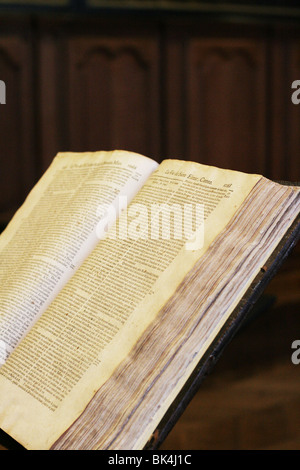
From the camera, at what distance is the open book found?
0.55 m

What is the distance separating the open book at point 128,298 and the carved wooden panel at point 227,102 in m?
2.26

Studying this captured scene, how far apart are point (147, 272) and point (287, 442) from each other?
20 cm

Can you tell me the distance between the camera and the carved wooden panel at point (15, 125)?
8.27 feet

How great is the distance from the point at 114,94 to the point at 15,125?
1.49 ft

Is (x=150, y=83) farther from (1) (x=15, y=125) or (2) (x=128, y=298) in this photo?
(2) (x=128, y=298)

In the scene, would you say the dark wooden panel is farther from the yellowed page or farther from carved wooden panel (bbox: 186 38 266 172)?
the yellowed page

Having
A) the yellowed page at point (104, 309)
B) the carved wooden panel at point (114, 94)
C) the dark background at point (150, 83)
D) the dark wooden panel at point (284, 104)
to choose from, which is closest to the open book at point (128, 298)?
the yellowed page at point (104, 309)

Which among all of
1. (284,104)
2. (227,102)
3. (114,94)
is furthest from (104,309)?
(284,104)

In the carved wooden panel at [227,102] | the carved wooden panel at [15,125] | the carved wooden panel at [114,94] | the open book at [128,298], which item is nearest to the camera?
the open book at [128,298]

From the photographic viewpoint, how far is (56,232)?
2.53ft

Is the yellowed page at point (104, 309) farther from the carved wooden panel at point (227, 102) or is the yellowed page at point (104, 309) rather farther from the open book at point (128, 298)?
the carved wooden panel at point (227, 102)

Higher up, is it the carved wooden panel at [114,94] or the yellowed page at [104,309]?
the yellowed page at [104,309]
